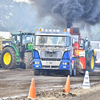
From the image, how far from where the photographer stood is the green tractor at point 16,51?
1884 centimetres

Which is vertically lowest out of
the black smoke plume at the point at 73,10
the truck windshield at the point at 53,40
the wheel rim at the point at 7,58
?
the wheel rim at the point at 7,58

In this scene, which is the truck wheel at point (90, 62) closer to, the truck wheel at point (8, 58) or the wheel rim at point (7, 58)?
the truck wheel at point (8, 58)

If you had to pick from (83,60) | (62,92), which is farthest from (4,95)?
(83,60)

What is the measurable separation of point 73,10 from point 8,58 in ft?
31.7

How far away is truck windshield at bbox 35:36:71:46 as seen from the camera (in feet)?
48.1

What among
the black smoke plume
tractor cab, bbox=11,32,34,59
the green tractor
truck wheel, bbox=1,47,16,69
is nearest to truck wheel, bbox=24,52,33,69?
the green tractor

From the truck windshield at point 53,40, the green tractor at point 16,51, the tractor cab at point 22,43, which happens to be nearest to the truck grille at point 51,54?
the truck windshield at point 53,40

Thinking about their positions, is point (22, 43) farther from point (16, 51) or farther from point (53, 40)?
point (53, 40)

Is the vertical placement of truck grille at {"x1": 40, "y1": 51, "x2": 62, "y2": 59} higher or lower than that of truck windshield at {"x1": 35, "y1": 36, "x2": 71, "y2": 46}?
lower

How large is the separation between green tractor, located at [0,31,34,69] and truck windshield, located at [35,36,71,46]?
3.56 metres

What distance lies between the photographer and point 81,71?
18250 millimetres

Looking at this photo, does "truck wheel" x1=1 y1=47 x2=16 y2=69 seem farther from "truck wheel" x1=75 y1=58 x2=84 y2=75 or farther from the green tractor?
"truck wheel" x1=75 y1=58 x2=84 y2=75

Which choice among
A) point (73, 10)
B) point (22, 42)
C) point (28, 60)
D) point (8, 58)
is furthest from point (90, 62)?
point (73, 10)

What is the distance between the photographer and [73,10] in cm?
2616
